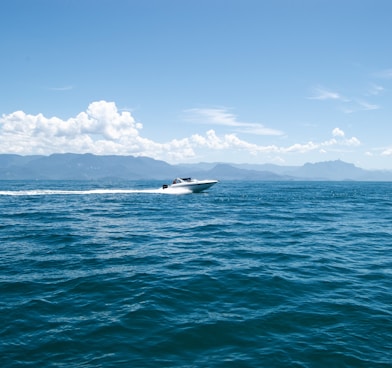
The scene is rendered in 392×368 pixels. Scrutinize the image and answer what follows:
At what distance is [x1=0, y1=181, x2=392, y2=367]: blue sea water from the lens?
8.21 m

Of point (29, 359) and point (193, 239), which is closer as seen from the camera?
point (29, 359)

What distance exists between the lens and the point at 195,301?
11641 millimetres

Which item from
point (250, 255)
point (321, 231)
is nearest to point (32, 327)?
point (250, 255)

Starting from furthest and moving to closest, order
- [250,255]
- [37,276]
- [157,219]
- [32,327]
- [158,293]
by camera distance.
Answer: [157,219]
[250,255]
[37,276]
[158,293]
[32,327]

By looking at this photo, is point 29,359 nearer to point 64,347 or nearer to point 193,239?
point 64,347

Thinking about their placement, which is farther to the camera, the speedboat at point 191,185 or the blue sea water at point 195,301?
the speedboat at point 191,185

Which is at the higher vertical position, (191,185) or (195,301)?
(191,185)

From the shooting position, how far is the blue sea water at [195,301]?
26.9 ft

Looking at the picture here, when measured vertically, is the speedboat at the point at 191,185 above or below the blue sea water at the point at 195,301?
above

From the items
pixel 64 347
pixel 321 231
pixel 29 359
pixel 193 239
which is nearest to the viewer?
pixel 29 359

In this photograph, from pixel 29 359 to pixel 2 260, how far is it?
10935 mm

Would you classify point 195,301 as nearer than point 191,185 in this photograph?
Yes

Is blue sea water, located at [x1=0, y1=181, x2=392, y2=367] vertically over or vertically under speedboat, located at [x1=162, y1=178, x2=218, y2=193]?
under

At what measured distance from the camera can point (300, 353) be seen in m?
8.17
